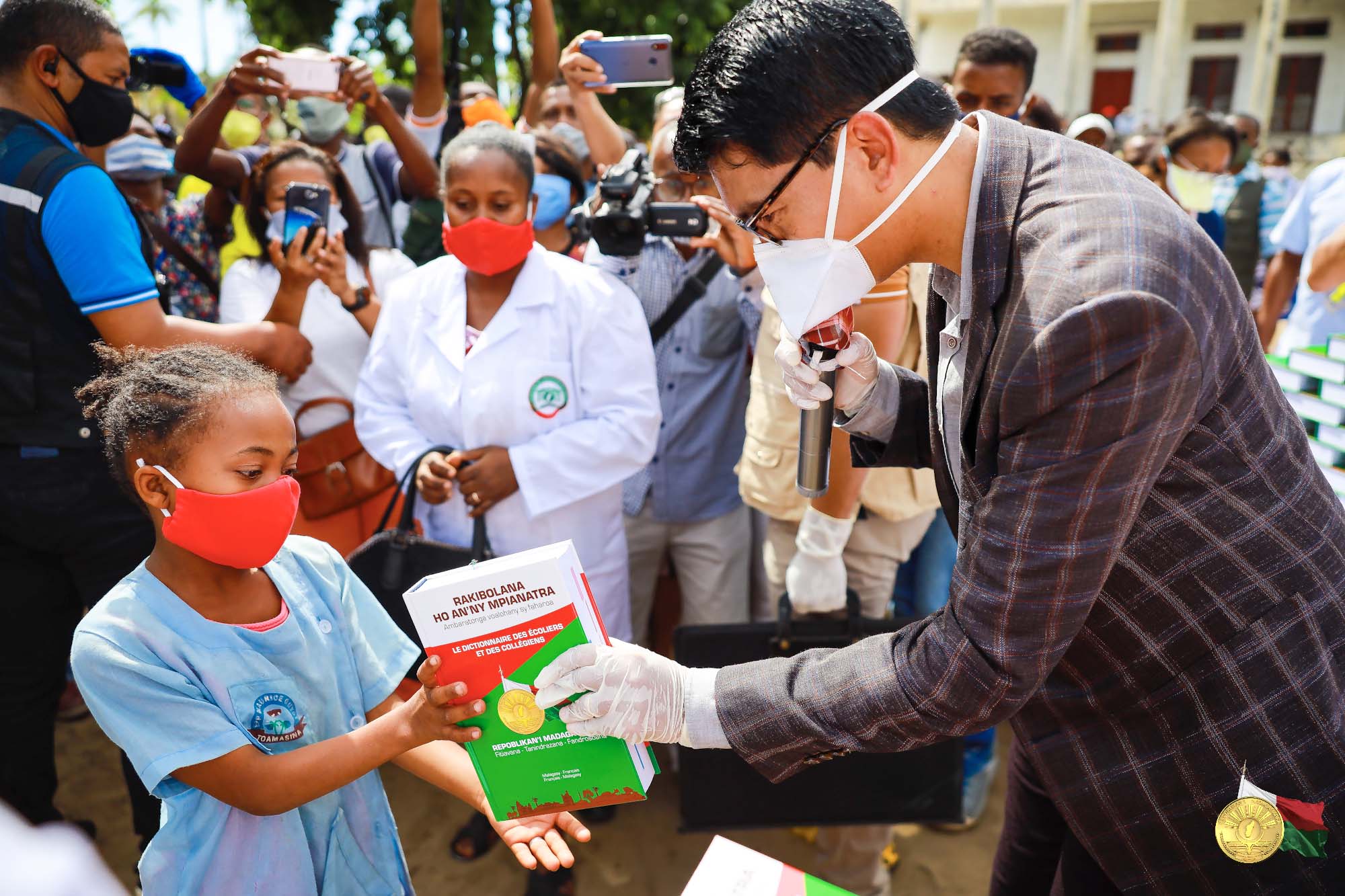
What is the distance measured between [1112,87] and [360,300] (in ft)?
95.7

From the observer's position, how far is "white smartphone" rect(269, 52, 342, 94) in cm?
363

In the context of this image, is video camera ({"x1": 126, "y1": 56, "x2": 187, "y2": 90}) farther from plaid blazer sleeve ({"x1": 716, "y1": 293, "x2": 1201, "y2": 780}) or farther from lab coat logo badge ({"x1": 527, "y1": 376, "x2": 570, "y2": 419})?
plaid blazer sleeve ({"x1": 716, "y1": 293, "x2": 1201, "y2": 780})


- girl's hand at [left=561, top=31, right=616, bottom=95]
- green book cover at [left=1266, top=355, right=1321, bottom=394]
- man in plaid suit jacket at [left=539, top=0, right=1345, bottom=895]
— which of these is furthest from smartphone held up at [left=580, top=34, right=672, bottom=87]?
green book cover at [left=1266, top=355, right=1321, bottom=394]

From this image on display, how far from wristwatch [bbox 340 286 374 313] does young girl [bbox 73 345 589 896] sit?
4.23 ft

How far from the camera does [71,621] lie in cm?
257

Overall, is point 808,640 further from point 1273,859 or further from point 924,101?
point 924,101

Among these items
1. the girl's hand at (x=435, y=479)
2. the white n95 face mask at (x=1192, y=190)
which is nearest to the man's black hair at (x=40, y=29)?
the girl's hand at (x=435, y=479)

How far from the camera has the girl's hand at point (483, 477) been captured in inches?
104

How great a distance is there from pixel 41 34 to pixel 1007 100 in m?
3.08

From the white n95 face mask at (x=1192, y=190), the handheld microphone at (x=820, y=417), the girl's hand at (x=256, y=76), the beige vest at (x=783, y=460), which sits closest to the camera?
the handheld microphone at (x=820, y=417)

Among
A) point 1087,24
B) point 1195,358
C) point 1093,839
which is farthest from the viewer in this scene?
point 1087,24

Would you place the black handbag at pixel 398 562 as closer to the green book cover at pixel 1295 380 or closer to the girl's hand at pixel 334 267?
the girl's hand at pixel 334 267

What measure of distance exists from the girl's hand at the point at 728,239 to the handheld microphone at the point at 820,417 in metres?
0.92

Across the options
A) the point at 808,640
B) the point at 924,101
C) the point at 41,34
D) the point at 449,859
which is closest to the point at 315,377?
the point at 41,34
